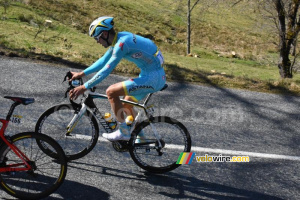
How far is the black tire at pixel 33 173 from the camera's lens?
3959mm

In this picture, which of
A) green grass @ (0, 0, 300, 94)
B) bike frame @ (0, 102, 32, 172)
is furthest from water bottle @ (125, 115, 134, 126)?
green grass @ (0, 0, 300, 94)

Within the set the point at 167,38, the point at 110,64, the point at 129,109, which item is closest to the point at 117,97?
the point at 129,109

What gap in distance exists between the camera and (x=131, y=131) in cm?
514

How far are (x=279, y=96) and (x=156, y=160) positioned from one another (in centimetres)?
529

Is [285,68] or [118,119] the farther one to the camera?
[285,68]

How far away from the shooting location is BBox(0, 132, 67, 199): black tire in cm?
396

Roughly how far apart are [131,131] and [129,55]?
3.56 feet

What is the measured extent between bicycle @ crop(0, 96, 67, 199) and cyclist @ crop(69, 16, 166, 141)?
88 centimetres

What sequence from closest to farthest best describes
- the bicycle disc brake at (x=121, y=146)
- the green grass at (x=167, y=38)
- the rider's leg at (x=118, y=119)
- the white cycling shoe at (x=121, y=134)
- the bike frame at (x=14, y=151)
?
the bike frame at (x=14, y=151)
the rider's leg at (x=118, y=119)
the white cycling shoe at (x=121, y=134)
the bicycle disc brake at (x=121, y=146)
the green grass at (x=167, y=38)

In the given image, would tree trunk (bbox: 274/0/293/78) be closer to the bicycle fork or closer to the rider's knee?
the rider's knee

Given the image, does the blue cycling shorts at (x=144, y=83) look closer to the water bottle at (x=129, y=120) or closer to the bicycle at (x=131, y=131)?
the bicycle at (x=131, y=131)

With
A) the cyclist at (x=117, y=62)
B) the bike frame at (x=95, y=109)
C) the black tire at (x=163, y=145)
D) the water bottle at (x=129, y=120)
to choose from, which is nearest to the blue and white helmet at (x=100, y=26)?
the cyclist at (x=117, y=62)

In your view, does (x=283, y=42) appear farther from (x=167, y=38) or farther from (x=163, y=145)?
(x=167, y=38)

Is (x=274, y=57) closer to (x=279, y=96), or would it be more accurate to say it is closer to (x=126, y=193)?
(x=279, y=96)
